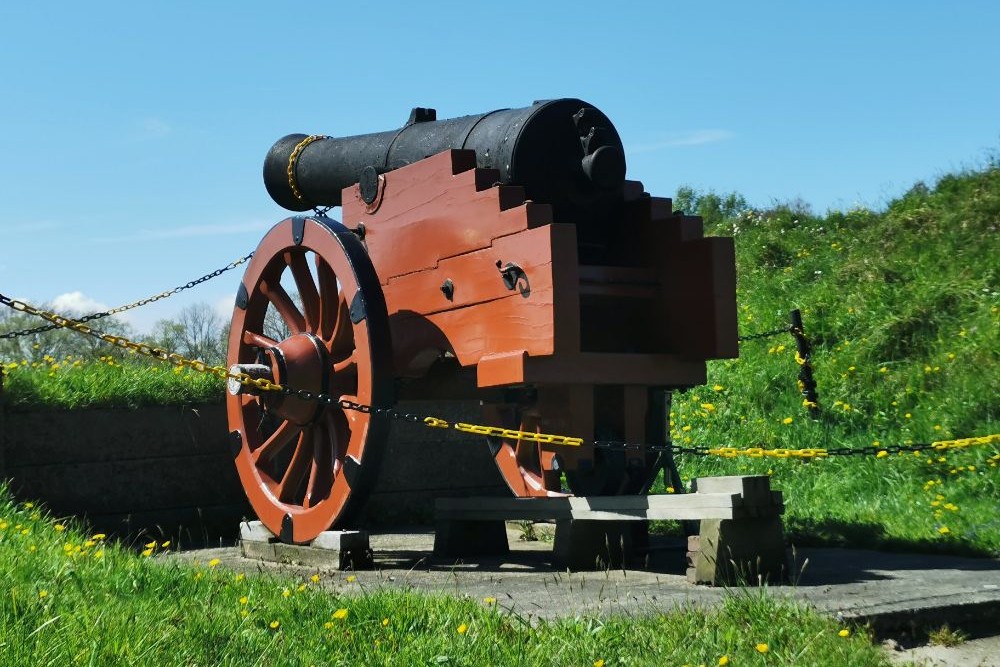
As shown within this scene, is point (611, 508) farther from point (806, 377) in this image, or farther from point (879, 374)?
point (879, 374)

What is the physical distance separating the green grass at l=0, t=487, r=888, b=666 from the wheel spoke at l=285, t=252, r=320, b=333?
2.53m

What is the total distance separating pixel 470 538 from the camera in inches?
255

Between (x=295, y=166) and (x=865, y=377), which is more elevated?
(x=295, y=166)

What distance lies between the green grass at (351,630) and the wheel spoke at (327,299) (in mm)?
2383

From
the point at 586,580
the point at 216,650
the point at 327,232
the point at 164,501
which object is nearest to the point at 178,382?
the point at 164,501

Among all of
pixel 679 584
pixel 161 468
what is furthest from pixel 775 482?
pixel 161 468

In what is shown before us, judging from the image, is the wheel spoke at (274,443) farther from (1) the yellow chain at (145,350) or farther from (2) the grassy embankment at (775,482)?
(2) the grassy embankment at (775,482)

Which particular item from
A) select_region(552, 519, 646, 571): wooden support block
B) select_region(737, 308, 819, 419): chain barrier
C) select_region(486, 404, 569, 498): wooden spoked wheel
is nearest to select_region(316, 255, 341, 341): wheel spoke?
select_region(486, 404, 569, 498): wooden spoked wheel

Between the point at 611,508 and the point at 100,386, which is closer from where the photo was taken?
the point at 611,508

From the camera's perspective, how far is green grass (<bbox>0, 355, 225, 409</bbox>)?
7.82m

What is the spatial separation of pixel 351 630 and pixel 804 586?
184cm

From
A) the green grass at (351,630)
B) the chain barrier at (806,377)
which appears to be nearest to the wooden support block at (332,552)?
the green grass at (351,630)

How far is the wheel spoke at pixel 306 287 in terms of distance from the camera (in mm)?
6949

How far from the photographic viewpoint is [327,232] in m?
6.45
